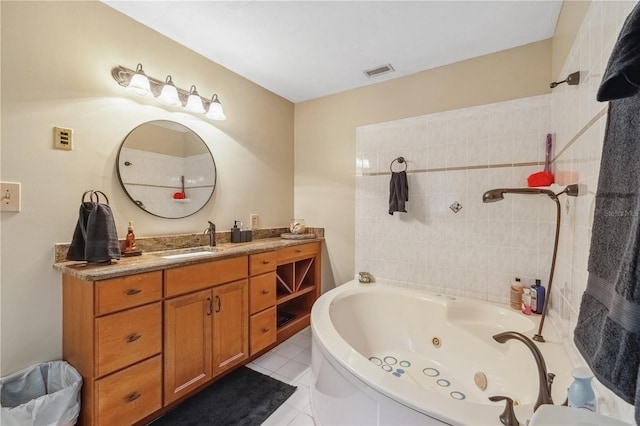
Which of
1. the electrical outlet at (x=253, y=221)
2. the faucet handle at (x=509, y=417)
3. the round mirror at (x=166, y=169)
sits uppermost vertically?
the round mirror at (x=166, y=169)

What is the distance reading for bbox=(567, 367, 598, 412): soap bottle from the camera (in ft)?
2.38

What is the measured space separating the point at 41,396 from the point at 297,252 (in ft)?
5.72

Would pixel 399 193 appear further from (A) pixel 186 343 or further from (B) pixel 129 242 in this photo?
(B) pixel 129 242

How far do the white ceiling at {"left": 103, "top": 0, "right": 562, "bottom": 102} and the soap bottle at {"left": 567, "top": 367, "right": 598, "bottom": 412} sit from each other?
1.89 meters

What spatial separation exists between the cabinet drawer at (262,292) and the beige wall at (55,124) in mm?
684

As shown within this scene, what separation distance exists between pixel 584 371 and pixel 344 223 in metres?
2.08

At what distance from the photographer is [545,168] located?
5.91 ft

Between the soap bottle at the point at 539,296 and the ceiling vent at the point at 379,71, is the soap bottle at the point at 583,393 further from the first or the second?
the ceiling vent at the point at 379,71

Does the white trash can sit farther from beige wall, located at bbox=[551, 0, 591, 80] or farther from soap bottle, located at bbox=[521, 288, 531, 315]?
→ beige wall, located at bbox=[551, 0, 591, 80]

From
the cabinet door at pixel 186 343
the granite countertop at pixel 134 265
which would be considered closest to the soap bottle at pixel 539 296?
the granite countertop at pixel 134 265

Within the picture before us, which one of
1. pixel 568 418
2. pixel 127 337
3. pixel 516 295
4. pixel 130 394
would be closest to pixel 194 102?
pixel 127 337

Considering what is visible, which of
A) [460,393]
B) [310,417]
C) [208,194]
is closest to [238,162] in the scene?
[208,194]

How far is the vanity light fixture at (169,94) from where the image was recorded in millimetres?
1828

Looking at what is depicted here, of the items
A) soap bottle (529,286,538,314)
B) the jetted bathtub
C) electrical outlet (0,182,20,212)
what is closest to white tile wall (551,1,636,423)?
soap bottle (529,286,538,314)
